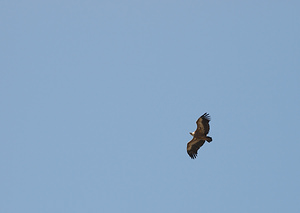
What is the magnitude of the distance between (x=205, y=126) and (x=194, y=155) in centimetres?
396

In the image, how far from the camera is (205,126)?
41500mm

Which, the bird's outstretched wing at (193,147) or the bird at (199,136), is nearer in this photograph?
the bird at (199,136)

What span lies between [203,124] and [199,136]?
5.29 ft

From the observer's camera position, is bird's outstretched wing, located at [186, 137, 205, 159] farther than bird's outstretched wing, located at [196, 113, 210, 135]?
Yes

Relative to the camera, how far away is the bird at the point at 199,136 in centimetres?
4119

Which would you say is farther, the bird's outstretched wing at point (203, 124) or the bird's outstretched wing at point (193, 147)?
the bird's outstretched wing at point (193, 147)

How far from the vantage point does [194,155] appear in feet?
146

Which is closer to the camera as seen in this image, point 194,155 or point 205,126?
point 205,126

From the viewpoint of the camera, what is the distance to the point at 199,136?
42.6 metres

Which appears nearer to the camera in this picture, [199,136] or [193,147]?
[199,136]

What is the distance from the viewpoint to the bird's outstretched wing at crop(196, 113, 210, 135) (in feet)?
135

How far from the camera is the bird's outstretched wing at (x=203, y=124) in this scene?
41031 mm

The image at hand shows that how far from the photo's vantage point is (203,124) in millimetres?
41375
